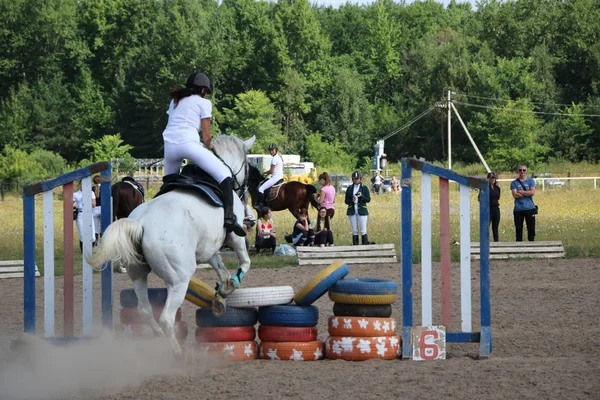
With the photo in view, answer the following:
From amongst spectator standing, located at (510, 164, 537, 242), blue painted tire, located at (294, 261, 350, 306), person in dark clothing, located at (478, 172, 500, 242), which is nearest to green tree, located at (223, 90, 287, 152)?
person in dark clothing, located at (478, 172, 500, 242)

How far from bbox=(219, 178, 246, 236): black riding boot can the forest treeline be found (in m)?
65.1

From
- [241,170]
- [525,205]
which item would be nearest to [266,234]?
[525,205]

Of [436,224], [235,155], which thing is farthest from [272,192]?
[235,155]

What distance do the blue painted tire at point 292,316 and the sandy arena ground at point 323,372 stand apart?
1.37 ft

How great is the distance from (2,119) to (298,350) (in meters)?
78.4

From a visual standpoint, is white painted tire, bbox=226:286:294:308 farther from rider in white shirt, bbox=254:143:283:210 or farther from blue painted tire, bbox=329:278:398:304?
rider in white shirt, bbox=254:143:283:210

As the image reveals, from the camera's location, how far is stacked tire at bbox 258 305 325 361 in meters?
9.33

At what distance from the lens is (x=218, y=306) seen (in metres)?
9.30

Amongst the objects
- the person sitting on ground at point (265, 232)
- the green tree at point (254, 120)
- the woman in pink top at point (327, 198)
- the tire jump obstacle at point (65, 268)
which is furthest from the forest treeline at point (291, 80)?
the tire jump obstacle at point (65, 268)

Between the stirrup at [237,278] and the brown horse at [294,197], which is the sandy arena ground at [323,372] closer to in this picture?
the stirrup at [237,278]

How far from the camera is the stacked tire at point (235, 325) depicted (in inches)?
367

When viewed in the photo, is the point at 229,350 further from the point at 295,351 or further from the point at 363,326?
the point at 363,326

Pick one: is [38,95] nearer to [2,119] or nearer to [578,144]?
[2,119]

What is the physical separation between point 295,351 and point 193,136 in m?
2.44
